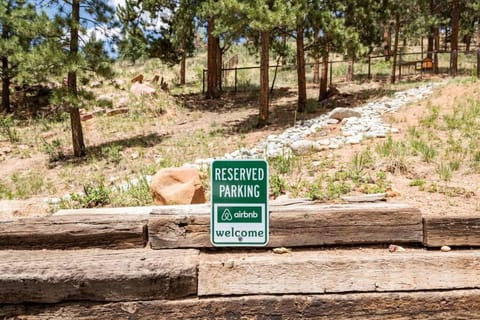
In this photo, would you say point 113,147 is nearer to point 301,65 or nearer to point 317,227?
point 301,65

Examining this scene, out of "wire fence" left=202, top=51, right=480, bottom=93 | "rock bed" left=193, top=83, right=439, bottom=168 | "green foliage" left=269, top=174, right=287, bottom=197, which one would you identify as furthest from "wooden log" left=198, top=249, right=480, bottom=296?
"wire fence" left=202, top=51, right=480, bottom=93

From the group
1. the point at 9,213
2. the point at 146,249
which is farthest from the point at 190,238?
the point at 9,213

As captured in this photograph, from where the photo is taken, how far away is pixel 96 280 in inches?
82.6

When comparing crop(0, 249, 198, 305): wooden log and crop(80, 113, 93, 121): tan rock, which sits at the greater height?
crop(80, 113, 93, 121): tan rock

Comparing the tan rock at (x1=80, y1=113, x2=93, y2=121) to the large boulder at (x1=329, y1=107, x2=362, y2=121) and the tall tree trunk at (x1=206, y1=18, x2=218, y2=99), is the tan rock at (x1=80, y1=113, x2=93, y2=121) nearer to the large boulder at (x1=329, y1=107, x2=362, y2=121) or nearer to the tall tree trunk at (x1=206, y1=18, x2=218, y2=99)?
the tall tree trunk at (x1=206, y1=18, x2=218, y2=99)

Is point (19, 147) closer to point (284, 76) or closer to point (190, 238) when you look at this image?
point (190, 238)

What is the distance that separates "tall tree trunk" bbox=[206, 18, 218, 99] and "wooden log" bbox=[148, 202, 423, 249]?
15775 millimetres

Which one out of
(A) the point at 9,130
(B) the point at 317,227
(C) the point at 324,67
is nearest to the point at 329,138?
(B) the point at 317,227

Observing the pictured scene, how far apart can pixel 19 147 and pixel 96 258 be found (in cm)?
1197

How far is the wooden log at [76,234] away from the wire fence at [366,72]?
1693cm

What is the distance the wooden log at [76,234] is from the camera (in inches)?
97.3

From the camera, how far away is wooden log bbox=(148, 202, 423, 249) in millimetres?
2426

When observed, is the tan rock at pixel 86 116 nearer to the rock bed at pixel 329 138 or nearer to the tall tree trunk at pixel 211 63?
the tall tree trunk at pixel 211 63

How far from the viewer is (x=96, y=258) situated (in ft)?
7.38
